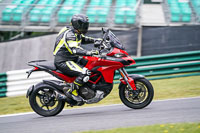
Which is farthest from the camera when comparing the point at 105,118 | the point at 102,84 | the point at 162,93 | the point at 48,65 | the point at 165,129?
the point at 162,93

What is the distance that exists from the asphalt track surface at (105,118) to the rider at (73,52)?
1.68 feet

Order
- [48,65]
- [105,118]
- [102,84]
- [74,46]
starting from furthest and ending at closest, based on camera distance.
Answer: [48,65] → [102,84] → [74,46] → [105,118]

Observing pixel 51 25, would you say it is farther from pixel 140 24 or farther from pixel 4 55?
pixel 140 24

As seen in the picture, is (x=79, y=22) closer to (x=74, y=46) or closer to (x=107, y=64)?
(x=74, y=46)

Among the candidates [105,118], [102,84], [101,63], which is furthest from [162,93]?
[105,118]

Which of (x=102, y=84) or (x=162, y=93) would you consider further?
(x=162, y=93)

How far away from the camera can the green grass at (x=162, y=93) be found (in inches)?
295

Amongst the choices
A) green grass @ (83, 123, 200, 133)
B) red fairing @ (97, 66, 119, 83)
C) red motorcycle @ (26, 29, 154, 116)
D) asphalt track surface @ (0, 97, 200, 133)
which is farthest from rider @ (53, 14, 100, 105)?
green grass @ (83, 123, 200, 133)

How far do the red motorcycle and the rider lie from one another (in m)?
0.11

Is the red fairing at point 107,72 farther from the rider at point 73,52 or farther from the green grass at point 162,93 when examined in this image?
the green grass at point 162,93

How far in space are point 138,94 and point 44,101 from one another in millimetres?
1814

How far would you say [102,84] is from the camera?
5.70 m

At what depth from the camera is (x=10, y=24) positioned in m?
15.6

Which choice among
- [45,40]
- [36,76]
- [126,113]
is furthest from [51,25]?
[126,113]
